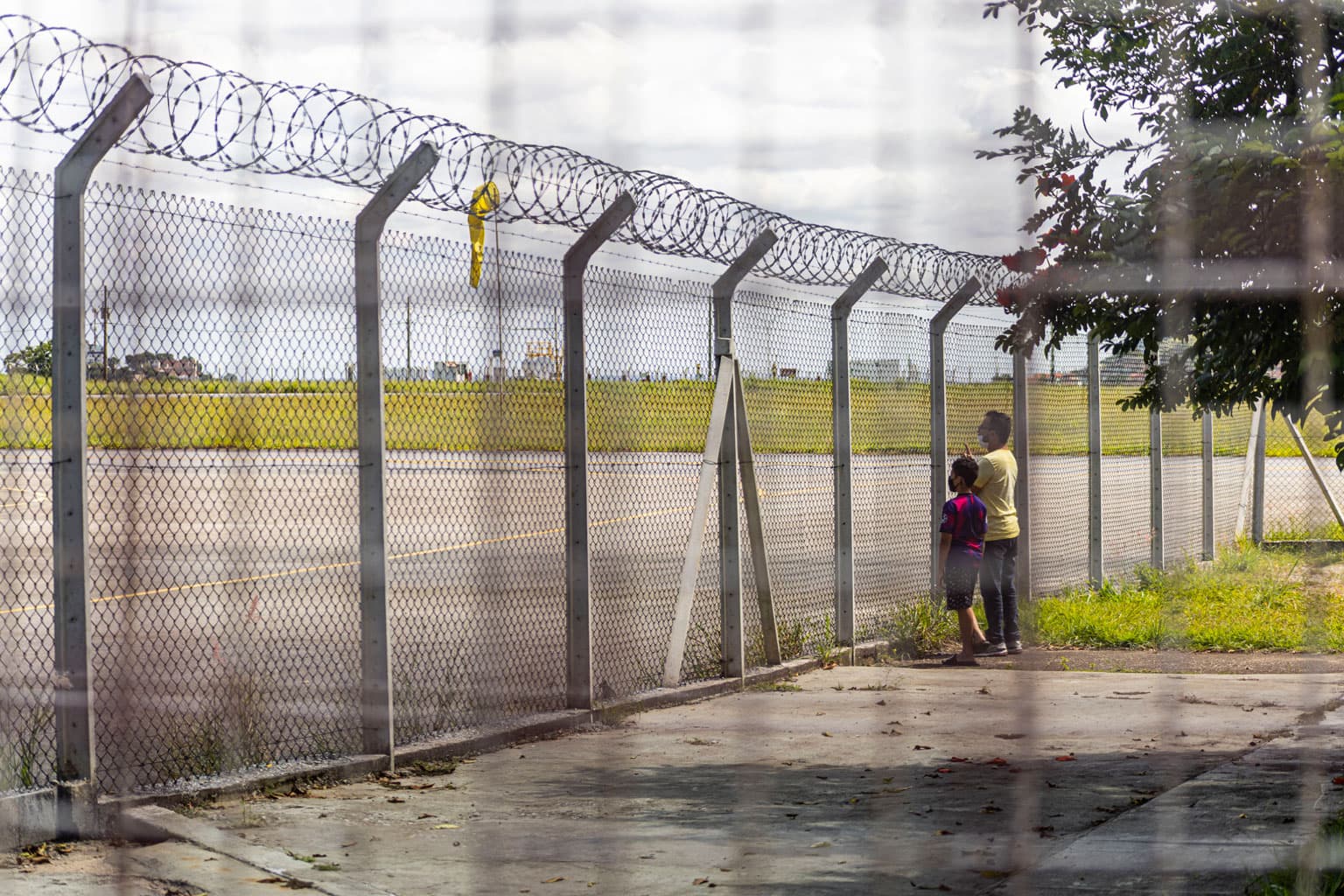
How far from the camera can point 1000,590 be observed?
10156mm

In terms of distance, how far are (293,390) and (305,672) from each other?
2769 millimetres

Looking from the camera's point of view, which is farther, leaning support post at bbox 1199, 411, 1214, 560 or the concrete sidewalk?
leaning support post at bbox 1199, 411, 1214, 560

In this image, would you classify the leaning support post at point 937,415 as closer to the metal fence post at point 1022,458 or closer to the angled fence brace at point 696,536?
the metal fence post at point 1022,458

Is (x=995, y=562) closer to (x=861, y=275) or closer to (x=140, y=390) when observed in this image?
(x=861, y=275)

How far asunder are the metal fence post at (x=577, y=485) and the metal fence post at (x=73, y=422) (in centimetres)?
254

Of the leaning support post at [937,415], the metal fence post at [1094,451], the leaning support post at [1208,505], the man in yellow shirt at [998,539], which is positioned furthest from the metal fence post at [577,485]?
the leaning support post at [1208,505]

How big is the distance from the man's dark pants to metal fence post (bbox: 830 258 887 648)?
99cm

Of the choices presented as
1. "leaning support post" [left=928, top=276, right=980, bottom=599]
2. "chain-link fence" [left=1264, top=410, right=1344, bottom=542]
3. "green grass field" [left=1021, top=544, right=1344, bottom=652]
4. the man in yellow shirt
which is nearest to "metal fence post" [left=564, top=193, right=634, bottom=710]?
the man in yellow shirt

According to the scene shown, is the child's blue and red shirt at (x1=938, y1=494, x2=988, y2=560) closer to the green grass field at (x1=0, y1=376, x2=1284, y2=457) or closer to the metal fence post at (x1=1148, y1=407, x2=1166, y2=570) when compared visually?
the green grass field at (x1=0, y1=376, x2=1284, y2=457)

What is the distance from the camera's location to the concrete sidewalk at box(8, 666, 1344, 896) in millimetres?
4758

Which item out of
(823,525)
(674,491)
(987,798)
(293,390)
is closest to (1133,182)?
(987,798)

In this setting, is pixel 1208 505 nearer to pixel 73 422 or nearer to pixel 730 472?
pixel 730 472

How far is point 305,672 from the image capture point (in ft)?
28.2

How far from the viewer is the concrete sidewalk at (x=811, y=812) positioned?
4758 mm
